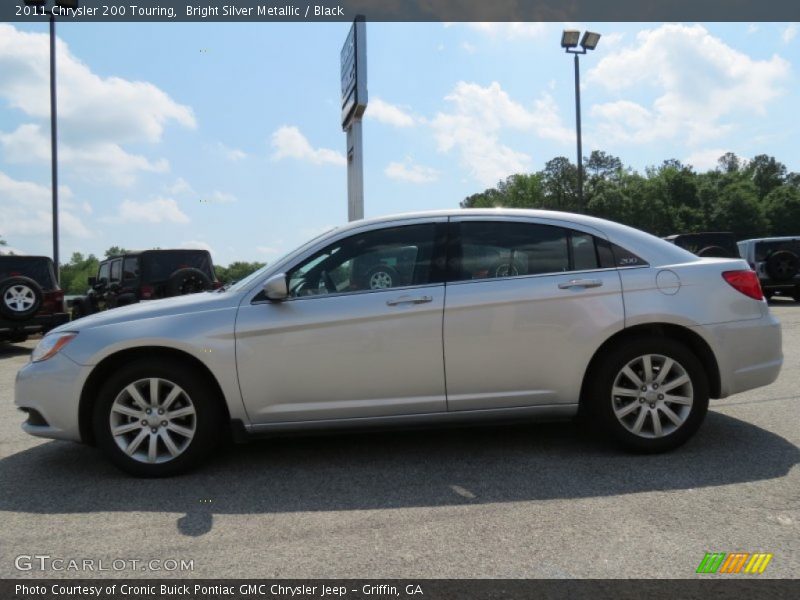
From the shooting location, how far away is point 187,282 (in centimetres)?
1174

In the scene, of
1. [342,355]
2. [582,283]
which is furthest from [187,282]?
[582,283]

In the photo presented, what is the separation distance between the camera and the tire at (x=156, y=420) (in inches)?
162

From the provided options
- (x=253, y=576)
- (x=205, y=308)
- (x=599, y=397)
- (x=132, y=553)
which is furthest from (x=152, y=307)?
(x=599, y=397)

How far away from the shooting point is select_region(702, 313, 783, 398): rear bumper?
4.34 meters

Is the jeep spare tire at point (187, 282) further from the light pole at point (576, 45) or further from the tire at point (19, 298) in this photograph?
the light pole at point (576, 45)

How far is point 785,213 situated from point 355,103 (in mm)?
71485

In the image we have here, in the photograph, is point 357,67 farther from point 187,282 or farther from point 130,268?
point 187,282

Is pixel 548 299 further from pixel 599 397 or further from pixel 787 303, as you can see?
pixel 787 303

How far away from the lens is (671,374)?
4.29 meters

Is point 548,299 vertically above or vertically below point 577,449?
above

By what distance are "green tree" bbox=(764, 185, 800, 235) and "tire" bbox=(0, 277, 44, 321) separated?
269 feet

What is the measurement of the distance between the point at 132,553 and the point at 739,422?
4.37 metres
